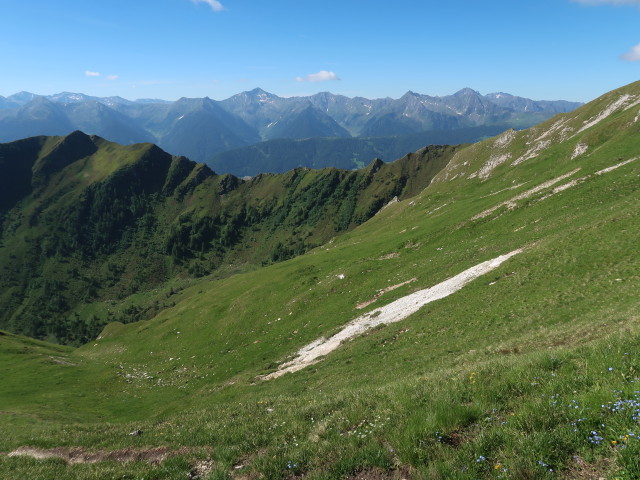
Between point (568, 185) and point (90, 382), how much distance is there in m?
87.2

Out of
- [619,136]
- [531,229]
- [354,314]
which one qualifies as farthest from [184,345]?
[619,136]

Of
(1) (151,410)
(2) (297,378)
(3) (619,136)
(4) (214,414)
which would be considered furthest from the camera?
(3) (619,136)

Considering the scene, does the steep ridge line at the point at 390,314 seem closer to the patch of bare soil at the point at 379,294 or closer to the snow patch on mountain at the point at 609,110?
the patch of bare soil at the point at 379,294

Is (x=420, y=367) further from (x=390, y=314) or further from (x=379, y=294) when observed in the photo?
(x=379, y=294)

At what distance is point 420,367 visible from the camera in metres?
24.8

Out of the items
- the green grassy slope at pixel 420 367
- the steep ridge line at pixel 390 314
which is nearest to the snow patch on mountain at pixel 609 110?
the green grassy slope at pixel 420 367

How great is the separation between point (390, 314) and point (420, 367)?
56.0 ft

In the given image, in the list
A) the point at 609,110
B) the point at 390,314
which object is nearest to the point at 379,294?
the point at 390,314

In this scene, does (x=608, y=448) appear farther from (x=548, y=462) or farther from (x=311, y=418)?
(x=311, y=418)

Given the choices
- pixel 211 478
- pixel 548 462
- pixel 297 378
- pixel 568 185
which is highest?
pixel 568 185

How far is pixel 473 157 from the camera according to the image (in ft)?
467

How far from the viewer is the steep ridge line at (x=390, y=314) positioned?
39.8m

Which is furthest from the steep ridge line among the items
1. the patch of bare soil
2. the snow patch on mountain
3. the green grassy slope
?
the snow patch on mountain

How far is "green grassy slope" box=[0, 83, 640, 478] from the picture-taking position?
8352mm
